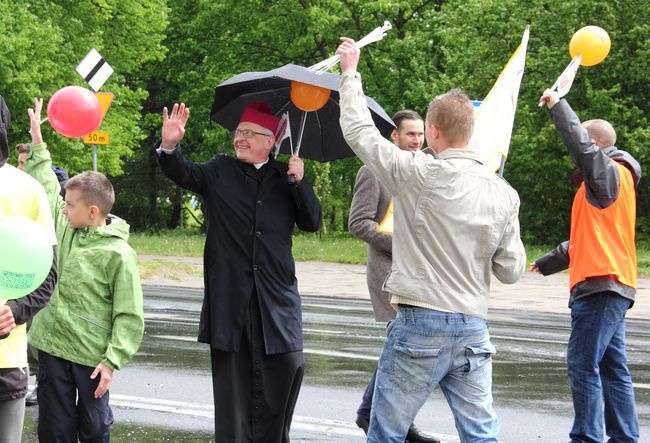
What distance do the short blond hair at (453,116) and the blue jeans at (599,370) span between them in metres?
2.17

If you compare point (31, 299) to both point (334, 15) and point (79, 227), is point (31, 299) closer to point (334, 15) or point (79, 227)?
point (79, 227)

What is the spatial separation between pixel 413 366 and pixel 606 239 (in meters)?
2.30

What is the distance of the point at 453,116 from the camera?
15.7ft

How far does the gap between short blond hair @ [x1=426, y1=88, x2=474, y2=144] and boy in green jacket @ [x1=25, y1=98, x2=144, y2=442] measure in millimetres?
1735

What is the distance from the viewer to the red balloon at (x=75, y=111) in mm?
6770

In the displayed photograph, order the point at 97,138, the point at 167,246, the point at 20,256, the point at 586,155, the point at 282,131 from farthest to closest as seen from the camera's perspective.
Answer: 1. the point at 167,246
2. the point at 97,138
3. the point at 586,155
4. the point at 282,131
5. the point at 20,256

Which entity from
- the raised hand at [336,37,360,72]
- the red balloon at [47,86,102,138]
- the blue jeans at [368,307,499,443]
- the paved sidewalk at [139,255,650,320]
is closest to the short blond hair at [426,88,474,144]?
the raised hand at [336,37,360,72]

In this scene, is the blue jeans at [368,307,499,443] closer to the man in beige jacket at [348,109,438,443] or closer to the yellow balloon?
the man in beige jacket at [348,109,438,443]

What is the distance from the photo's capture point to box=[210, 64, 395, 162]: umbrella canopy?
5.68 meters

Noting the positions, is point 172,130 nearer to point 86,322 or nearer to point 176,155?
point 176,155

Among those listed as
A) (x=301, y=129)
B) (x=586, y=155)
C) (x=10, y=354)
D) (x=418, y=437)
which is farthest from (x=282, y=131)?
(x=418, y=437)

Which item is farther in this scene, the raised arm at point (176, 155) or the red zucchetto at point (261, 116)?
the red zucchetto at point (261, 116)

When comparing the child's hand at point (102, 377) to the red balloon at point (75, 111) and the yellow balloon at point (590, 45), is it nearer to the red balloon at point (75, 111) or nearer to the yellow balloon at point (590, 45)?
the red balloon at point (75, 111)

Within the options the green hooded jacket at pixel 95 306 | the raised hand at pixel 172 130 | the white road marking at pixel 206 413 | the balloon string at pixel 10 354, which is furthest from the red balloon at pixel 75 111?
the balloon string at pixel 10 354
